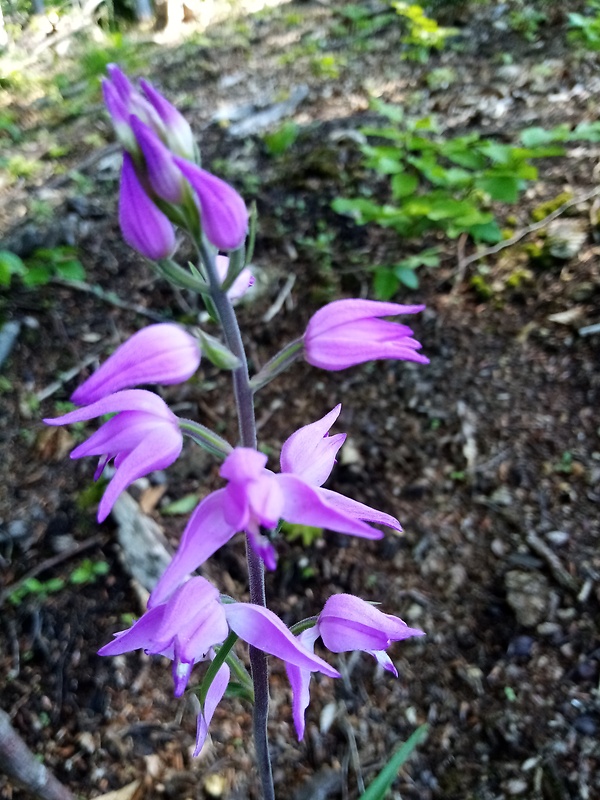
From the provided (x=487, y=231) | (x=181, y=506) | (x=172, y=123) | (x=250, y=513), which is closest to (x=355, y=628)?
(x=250, y=513)

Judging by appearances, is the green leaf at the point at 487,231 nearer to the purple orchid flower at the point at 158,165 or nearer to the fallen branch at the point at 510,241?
the fallen branch at the point at 510,241

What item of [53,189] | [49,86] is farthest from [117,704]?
[49,86]

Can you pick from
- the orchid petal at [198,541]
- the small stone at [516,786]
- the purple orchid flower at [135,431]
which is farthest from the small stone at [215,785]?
the purple orchid flower at [135,431]

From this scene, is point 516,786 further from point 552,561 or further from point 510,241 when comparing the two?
point 510,241

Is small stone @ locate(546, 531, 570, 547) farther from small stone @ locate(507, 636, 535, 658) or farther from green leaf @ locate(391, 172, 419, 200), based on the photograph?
green leaf @ locate(391, 172, 419, 200)

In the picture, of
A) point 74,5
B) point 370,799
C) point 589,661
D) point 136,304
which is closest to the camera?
point 370,799

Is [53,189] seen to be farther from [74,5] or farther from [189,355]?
[74,5]
